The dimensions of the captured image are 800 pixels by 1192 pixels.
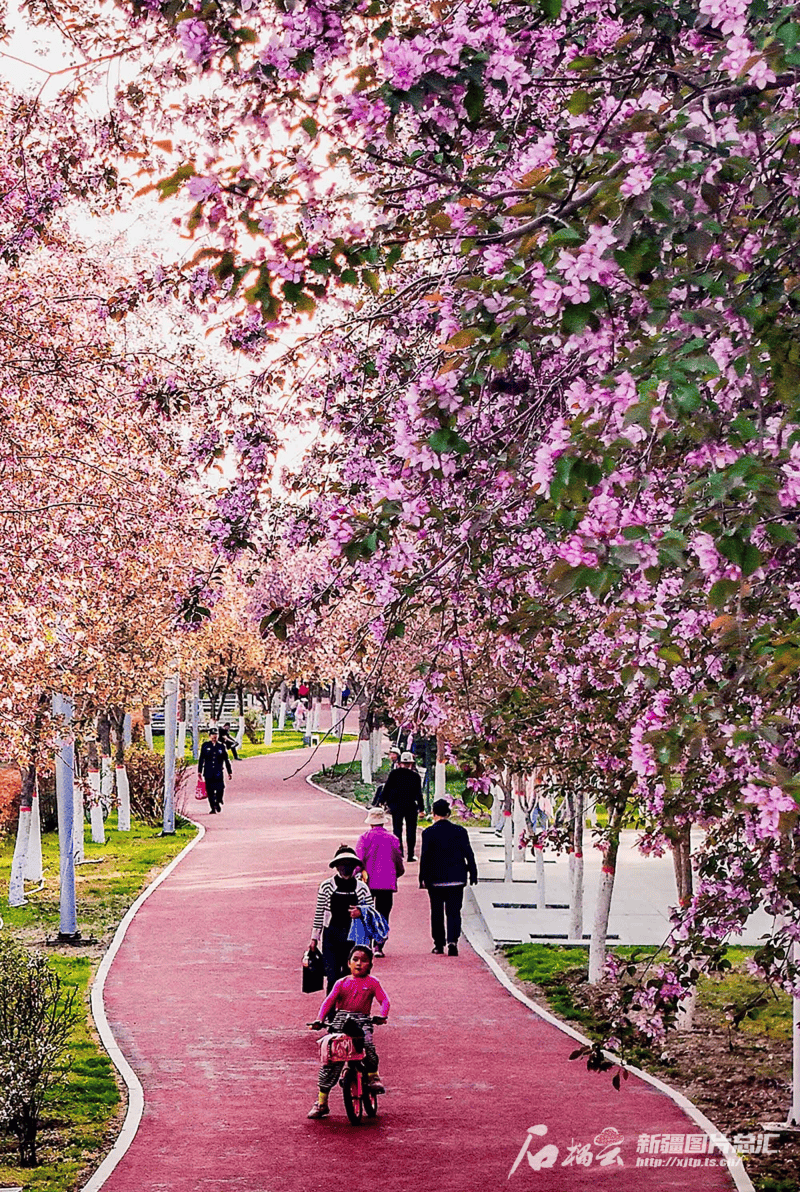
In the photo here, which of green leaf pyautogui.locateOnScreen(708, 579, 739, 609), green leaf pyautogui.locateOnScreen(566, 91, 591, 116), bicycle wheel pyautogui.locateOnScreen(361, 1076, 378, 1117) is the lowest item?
bicycle wheel pyautogui.locateOnScreen(361, 1076, 378, 1117)

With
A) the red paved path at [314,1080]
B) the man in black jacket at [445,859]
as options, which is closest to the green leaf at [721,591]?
the red paved path at [314,1080]

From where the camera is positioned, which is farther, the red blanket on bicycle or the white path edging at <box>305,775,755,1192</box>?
the red blanket on bicycle

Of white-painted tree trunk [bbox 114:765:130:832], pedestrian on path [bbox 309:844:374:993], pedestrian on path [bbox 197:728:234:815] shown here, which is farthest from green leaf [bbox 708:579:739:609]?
pedestrian on path [bbox 197:728:234:815]

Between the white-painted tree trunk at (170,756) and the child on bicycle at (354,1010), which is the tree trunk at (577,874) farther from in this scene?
the white-painted tree trunk at (170,756)

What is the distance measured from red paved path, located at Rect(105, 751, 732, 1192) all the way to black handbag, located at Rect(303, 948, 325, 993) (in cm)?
55

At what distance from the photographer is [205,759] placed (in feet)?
118

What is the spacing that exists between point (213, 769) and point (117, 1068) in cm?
2336

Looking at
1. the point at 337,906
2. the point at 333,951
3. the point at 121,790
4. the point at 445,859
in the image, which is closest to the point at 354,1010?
the point at 337,906

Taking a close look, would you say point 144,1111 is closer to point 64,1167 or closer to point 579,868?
point 64,1167

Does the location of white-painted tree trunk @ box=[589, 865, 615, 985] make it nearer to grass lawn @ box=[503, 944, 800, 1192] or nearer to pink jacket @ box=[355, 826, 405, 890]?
grass lawn @ box=[503, 944, 800, 1192]

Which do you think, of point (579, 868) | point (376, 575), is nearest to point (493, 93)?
point (376, 575)

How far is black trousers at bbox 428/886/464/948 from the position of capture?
1802 centimetres

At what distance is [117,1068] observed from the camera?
504 inches

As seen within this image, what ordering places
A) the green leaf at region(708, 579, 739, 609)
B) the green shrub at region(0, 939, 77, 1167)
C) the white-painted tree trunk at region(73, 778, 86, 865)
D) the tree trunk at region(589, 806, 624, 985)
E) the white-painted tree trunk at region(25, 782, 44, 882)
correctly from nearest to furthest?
1. the green leaf at region(708, 579, 739, 609)
2. the green shrub at region(0, 939, 77, 1167)
3. the tree trunk at region(589, 806, 624, 985)
4. the white-painted tree trunk at region(25, 782, 44, 882)
5. the white-painted tree trunk at region(73, 778, 86, 865)
